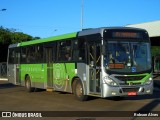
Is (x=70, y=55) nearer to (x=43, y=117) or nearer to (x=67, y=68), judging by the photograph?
(x=67, y=68)

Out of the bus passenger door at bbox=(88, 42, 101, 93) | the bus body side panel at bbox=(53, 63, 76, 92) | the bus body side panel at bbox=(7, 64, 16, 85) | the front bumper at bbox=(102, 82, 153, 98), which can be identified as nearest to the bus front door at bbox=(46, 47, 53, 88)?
the bus body side panel at bbox=(53, 63, 76, 92)

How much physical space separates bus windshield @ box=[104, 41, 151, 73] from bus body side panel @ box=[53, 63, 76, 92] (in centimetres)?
266

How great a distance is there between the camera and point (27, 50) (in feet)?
79.6

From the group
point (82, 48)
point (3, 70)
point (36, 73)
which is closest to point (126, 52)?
point (82, 48)

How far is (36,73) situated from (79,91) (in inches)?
215

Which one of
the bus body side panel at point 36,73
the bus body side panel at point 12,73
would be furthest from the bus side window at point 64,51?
the bus body side panel at point 12,73

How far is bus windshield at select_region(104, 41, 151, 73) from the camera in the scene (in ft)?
53.0

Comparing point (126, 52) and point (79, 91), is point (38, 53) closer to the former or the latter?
point (79, 91)

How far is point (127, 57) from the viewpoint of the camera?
53.7ft

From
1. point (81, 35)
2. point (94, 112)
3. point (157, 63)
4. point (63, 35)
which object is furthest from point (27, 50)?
point (157, 63)

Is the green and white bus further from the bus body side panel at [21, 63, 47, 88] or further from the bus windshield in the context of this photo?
the bus body side panel at [21, 63, 47, 88]

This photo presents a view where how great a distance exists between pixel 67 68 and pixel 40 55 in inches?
140

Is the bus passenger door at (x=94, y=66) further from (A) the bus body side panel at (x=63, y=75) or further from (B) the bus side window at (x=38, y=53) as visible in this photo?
(B) the bus side window at (x=38, y=53)

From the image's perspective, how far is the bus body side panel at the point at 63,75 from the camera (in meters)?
18.7
